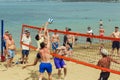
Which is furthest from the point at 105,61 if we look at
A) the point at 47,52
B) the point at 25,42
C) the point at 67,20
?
the point at 67,20

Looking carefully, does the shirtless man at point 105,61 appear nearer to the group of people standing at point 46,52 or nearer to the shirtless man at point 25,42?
the group of people standing at point 46,52

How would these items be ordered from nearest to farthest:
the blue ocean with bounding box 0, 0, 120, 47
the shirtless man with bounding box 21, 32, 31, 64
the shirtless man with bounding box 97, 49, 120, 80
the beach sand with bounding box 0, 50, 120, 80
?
the shirtless man with bounding box 97, 49, 120, 80
the beach sand with bounding box 0, 50, 120, 80
the shirtless man with bounding box 21, 32, 31, 64
the blue ocean with bounding box 0, 0, 120, 47

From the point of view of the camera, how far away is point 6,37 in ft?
48.4

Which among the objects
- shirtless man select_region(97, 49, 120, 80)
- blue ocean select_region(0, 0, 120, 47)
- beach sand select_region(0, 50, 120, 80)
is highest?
blue ocean select_region(0, 0, 120, 47)

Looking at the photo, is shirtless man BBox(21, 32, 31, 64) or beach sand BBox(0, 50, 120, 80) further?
shirtless man BBox(21, 32, 31, 64)

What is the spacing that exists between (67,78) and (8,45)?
296cm

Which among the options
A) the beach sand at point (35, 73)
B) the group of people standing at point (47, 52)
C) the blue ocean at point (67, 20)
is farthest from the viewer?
the blue ocean at point (67, 20)

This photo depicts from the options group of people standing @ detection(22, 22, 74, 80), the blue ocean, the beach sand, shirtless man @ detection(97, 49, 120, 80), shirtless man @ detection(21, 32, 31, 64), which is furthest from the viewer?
the blue ocean

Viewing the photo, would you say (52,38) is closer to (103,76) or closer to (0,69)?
(0,69)

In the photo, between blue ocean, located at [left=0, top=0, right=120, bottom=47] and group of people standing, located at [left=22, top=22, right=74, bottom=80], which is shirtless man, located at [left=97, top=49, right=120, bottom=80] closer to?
group of people standing, located at [left=22, top=22, right=74, bottom=80]

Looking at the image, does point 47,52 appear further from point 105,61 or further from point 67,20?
point 67,20

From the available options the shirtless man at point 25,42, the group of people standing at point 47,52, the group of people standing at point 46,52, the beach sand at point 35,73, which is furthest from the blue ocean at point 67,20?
the group of people standing at point 46,52

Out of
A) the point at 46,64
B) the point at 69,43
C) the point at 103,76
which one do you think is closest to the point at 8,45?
the point at 69,43

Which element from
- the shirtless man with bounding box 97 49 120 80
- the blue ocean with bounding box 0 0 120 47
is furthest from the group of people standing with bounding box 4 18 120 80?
the blue ocean with bounding box 0 0 120 47
